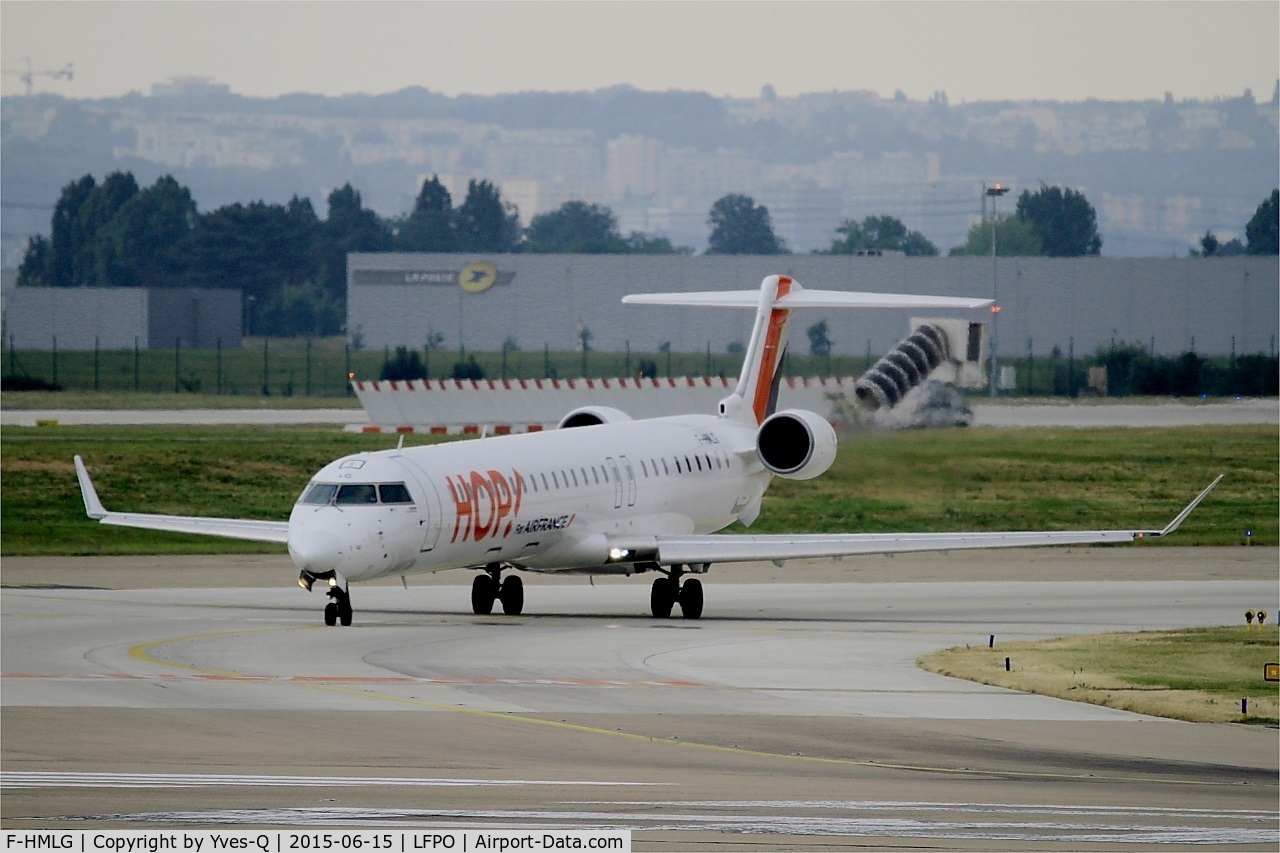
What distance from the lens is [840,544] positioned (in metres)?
31.5

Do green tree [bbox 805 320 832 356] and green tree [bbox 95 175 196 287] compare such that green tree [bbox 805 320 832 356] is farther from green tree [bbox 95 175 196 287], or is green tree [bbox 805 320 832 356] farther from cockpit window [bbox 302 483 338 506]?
green tree [bbox 95 175 196 287]

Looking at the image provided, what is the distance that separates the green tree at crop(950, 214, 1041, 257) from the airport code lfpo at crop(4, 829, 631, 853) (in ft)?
400

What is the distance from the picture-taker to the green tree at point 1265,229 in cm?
14062

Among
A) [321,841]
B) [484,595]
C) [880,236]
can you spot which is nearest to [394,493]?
[484,595]

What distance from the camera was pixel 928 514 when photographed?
1925 inches

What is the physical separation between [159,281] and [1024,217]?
7366 cm

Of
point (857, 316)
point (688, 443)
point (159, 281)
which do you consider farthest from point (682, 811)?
point (159, 281)

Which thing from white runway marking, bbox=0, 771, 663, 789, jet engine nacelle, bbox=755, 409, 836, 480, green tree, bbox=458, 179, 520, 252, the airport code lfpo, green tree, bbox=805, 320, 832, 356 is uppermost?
green tree, bbox=458, 179, 520, 252

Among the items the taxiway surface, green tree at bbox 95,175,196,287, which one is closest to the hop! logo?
the taxiway surface

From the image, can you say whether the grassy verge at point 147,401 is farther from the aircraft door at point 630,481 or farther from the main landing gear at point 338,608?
the main landing gear at point 338,608

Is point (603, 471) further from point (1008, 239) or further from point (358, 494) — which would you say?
point (1008, 239)

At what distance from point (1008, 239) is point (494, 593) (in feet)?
390

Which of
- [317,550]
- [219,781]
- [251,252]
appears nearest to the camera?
[219,781]

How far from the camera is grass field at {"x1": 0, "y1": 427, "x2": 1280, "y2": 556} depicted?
149ft
